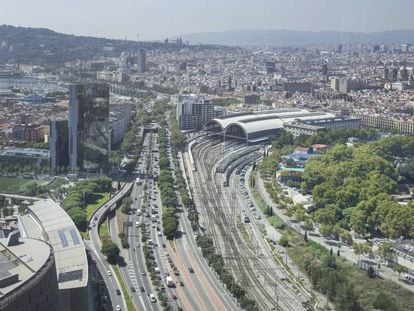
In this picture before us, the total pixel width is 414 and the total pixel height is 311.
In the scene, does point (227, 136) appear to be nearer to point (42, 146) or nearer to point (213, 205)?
point (42, 146)

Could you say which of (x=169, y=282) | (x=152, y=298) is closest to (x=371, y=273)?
(x=169, y=282)

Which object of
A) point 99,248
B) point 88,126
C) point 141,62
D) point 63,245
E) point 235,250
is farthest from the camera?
point 141,62

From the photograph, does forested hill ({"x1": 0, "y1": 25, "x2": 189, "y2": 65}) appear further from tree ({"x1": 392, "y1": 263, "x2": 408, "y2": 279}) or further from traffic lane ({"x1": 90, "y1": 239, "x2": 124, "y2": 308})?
tree ({"x1": 392, "y1": 263, "x2": 408, "y2": 279})

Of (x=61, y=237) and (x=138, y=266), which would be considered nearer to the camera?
(x=61, y=237)

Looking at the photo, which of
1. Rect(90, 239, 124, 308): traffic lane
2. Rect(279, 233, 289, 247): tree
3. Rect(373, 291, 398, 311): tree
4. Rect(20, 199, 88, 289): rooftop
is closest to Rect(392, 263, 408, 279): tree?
Rect(373, 291, 398, 311): tree

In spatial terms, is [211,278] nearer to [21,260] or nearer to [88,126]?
[21,260]

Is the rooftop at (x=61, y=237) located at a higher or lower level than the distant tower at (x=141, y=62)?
lower

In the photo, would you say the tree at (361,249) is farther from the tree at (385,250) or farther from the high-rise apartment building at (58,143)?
the high-rise apartment building at (58,143)

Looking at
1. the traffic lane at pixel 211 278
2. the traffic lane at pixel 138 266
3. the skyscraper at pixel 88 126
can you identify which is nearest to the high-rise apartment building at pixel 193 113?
the skyscraper at pixel 88 126
